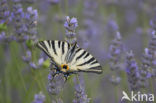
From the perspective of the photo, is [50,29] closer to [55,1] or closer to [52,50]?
[55,1]

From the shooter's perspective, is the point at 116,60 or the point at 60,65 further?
the point at 116,60

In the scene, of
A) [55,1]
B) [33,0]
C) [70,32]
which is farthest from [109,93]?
[70,32]

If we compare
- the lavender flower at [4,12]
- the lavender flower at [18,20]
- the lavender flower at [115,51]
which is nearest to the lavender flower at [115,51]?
the lavender flower at [115,51]

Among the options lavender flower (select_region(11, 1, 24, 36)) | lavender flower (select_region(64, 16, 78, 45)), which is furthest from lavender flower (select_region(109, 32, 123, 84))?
lavender flower (select_region(11, 1, 24, 36))

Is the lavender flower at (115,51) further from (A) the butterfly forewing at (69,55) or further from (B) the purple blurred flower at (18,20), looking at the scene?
(B) the purple blurred flower at (18,20)

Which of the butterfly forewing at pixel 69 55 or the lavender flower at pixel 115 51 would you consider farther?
the lavender flower at pixel 115 51

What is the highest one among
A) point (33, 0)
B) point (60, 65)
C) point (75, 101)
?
point (33, 0)

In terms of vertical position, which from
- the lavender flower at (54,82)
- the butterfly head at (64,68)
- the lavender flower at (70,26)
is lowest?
the lavender flower at (54,82)

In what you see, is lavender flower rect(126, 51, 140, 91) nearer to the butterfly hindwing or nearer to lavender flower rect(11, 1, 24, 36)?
the butterfly hindwing

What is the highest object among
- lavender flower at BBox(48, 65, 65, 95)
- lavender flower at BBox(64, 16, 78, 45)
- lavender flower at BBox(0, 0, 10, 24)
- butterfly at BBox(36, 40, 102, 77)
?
lavender flower at BBox(0, 0, 10, 24)
